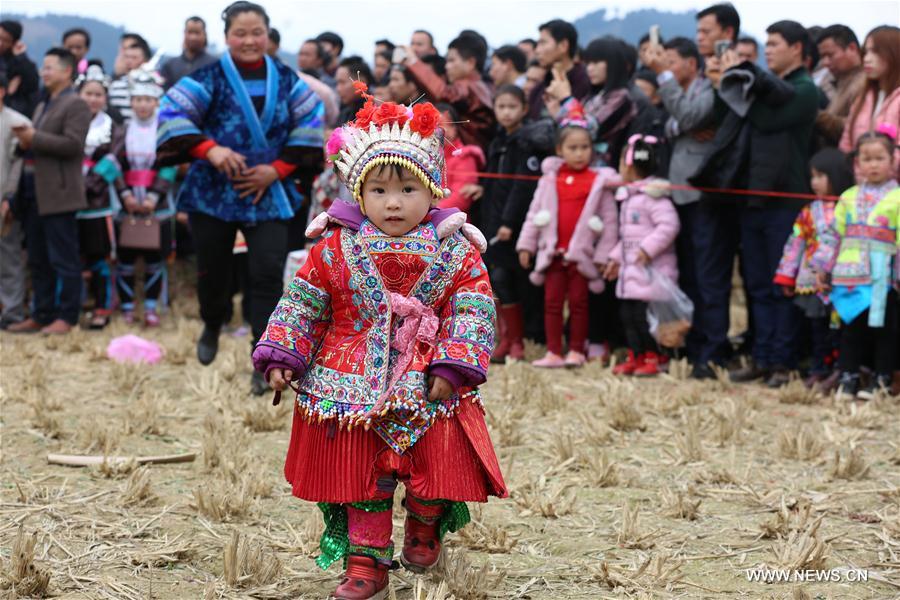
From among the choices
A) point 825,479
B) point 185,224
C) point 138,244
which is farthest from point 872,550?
point 185,224

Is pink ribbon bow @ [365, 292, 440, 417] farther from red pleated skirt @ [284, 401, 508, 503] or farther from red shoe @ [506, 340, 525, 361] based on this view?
red shoe @ [506, 340, 525, 361]

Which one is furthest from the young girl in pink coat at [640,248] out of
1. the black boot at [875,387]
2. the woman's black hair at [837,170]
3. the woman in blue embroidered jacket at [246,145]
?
the woman in blue embroidered jacket at [246,145]

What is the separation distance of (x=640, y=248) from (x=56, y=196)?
5.12m

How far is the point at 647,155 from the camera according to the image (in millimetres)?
8156

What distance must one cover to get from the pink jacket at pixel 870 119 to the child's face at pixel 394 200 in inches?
174

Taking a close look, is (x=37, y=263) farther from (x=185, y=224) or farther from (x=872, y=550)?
(x=872, y=550)

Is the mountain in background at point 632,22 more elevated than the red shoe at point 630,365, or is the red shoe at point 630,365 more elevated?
the mountain in background at point 632,22

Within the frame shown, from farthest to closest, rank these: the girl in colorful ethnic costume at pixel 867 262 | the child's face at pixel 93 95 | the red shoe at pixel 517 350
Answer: the child's face at pixel 93 95
the red shoe at pixel 517 350
the girl in colorful ethnic costume at pixel 867 262

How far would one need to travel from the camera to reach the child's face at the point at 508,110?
863 centimetres

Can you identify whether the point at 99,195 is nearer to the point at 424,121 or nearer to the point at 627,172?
the point at 627,172

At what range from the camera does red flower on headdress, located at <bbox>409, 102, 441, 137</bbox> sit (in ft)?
12.5

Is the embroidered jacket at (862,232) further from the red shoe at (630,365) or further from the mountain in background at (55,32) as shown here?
the mountain in background at (55,32)

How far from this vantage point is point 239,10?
261 inches

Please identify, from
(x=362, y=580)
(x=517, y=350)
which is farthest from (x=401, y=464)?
(x=517, y=350)
